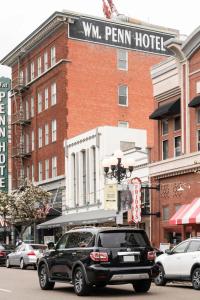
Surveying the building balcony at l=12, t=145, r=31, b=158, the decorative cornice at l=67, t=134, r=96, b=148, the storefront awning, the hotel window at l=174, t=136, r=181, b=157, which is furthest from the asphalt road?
the building balcony at l=12, t=145, r=31, b=158

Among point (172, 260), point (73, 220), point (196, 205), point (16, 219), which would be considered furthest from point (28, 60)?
point (172, 260)

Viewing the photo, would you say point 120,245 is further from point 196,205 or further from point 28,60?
point 28,60

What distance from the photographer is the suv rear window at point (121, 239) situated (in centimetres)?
1670

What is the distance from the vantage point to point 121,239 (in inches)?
666

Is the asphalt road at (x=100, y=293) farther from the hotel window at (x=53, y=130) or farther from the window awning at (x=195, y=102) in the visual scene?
the hotel window at (x=53, y=130)

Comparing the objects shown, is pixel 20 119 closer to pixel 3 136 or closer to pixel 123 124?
pixel 3 136

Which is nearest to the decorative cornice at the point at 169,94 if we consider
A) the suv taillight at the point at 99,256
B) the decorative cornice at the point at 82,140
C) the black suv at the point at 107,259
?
the decorative cornice at the point at 82,140

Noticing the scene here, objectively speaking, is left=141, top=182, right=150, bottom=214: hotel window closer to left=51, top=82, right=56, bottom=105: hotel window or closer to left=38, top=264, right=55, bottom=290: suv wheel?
left=51, top=82, right=56, bottom=105: hotel window

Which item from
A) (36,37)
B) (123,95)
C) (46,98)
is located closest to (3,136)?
(46,98)

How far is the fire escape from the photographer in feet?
190

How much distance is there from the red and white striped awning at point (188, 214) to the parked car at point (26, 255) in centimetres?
702

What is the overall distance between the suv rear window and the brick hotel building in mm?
31535

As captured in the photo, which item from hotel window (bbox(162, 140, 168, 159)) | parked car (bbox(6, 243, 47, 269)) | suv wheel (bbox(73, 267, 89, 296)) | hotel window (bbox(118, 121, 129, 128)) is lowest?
parked car (bbox(6, 243, 47, 269))

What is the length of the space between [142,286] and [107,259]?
1.77 meters
